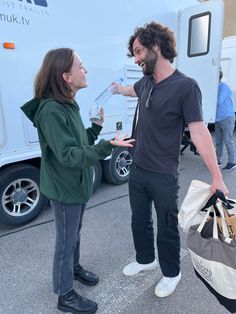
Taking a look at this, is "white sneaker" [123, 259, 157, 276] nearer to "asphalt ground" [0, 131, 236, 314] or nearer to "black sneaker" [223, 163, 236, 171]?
"asphalt ground" [0, 131, 236, 314]

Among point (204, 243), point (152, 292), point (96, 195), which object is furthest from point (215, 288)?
point (96, 195)

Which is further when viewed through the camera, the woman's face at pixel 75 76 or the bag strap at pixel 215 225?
the woman's face at pixel 75 76

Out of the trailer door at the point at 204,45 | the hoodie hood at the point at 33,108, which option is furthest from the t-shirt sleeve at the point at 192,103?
the trailer door at the point at 204,45

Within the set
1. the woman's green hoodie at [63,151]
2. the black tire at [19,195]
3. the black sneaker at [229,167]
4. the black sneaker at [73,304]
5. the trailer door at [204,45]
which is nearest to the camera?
the woman's green hoodie at [63,151]

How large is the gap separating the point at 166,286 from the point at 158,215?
1.94 feet

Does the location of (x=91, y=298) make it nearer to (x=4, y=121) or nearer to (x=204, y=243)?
(x=204, y=243)

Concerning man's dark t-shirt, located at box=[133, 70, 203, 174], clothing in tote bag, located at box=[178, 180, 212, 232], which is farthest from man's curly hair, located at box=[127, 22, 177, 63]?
clothing in tote bag, located at box=[178, 180, 212, 232]

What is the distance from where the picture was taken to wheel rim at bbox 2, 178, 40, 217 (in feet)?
10.8

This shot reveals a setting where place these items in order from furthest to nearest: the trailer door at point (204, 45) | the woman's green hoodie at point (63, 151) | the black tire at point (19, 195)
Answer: the trailer door at point (204, 45)
the black tire at point (19, 195)
the woman's green hoodie at point (63, 151)

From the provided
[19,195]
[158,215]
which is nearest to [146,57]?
[158,215]

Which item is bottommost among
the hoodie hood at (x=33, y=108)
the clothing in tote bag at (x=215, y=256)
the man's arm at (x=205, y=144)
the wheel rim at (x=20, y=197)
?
the wheel rim at (x=20, y=197)

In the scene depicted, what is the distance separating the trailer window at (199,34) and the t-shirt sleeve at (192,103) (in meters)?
3.69

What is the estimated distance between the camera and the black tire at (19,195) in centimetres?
320

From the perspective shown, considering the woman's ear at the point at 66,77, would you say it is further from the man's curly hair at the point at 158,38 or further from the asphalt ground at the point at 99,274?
the asphalt ground at the point at 99,274
